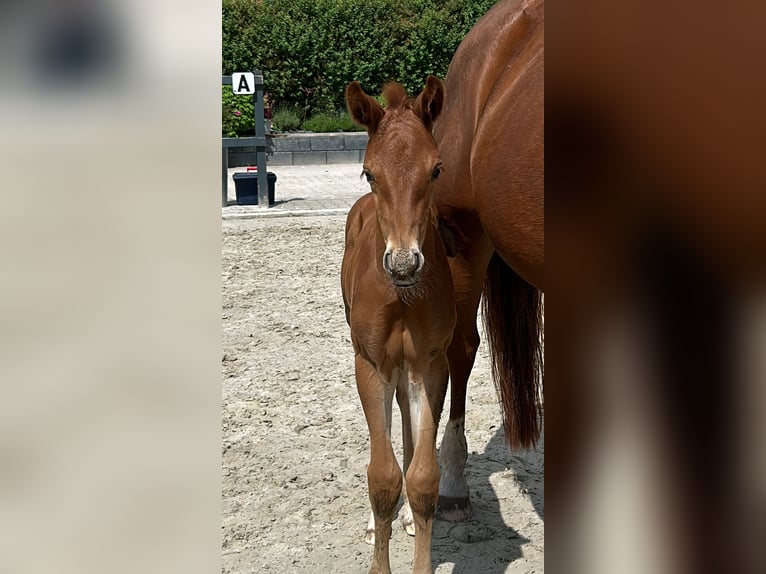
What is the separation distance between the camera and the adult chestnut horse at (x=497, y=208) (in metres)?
2.34

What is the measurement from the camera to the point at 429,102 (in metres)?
2.25

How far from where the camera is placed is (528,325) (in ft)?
10.3

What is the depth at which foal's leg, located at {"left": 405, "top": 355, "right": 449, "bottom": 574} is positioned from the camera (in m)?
2.36

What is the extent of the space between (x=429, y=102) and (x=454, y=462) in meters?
1.51

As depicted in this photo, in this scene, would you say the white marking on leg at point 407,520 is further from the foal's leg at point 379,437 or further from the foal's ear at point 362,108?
the foal's ear at point 362,108

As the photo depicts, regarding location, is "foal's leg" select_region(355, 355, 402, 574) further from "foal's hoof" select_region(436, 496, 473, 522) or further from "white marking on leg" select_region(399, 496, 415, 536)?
"foal's hoof" select_region(436, 496, 473, 522)

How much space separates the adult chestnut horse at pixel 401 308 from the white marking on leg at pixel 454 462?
73 centimetres

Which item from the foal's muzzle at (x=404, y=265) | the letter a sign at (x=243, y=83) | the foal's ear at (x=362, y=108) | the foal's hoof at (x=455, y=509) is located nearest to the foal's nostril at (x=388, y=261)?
the foal's muzzle at (x=404, y=265)
